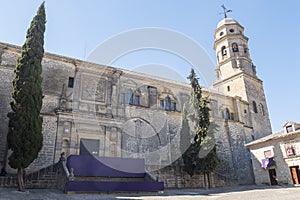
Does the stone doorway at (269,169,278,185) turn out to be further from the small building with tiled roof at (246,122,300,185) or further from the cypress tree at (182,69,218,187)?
the cypress tree at (182,69,218,187)

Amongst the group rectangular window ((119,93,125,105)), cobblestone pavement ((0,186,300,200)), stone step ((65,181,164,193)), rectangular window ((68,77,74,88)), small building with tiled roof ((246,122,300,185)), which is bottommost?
cobblestone pavement ((0,186,300,200))

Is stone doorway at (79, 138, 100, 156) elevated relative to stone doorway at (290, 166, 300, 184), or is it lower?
elevated

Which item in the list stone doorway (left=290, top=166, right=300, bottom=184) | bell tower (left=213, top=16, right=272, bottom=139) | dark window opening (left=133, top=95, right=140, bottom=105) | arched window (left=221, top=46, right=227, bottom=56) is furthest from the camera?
arched window (left=221, top=46, right=227, bottom=56)

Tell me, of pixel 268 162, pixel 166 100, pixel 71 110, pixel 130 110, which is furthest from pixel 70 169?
pixel 268 162

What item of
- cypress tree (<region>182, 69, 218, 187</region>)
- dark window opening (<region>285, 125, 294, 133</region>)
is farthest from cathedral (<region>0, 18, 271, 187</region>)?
dark window opening (<region>285, 125, 294, 133</region>)

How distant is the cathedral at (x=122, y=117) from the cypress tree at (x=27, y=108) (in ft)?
9.28

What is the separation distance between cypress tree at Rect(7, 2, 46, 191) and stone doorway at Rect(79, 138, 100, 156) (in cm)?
432

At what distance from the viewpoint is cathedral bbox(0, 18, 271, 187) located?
15164mm

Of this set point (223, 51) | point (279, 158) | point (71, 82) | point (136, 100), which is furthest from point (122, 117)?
point (223, 51)

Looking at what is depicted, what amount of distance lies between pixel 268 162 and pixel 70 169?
49.8 feet

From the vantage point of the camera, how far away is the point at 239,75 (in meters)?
26.6

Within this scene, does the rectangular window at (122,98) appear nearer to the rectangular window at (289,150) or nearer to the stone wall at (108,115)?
the stone wall at (108,115)

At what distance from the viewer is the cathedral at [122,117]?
1516 cm

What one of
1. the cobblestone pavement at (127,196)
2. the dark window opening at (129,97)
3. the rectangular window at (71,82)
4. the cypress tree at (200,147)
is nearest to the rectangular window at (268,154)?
the cypress tree at (200,147)
